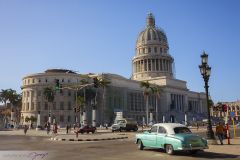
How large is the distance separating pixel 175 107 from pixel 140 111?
22920 millimetres

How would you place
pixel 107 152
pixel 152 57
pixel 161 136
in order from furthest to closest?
pixel 152 57 → pixel 107 152 → pixel 161 136

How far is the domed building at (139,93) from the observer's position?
361ft

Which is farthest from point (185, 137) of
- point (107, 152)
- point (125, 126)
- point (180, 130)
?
point (125, 126)

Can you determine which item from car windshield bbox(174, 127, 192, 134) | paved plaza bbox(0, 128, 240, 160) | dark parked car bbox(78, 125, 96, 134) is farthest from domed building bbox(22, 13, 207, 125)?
car windshield bbox(174, 127, 192, 134)

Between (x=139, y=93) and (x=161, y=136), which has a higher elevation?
(x=139, y=93)

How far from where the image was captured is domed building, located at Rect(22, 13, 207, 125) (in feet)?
361

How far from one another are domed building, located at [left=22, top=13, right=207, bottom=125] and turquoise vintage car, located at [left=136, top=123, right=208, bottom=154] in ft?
225

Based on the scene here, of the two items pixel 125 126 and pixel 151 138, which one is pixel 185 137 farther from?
pixel 125 126

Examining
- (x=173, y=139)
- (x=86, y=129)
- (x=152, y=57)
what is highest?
(x=152, y=57)

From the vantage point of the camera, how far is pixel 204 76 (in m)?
25.6

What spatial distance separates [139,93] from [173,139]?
117731 millimetres

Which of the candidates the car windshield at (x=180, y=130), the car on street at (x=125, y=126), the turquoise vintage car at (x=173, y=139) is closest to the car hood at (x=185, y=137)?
the turquoise vintage car at (x=173, y=139)

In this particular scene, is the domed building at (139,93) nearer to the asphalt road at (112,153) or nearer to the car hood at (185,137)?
the asphalt road at (112,153)

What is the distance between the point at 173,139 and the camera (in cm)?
1692
